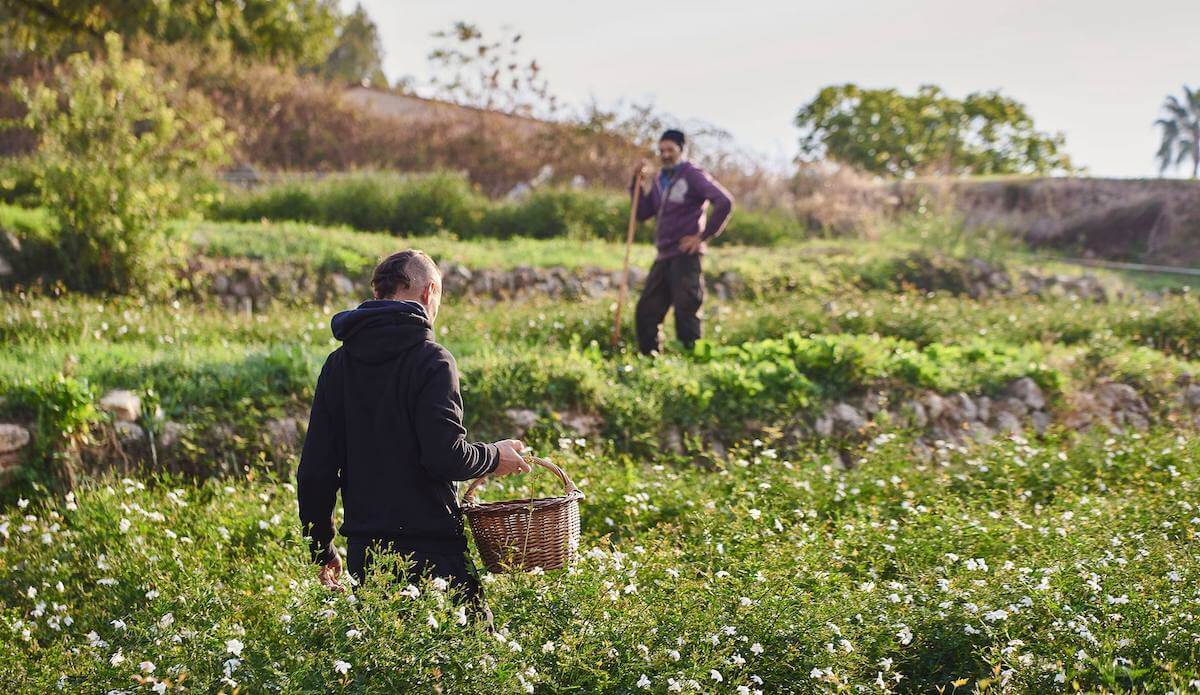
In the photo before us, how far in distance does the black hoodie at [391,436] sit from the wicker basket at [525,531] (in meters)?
0.16

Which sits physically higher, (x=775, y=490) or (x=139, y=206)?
(x=139, y=206)

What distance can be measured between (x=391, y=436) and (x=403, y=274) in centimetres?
53

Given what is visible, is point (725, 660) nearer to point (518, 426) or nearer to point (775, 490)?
point (775, 490)

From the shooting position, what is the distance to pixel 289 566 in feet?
16.8

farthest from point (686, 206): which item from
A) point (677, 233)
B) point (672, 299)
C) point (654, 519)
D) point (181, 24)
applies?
point (181, 24)

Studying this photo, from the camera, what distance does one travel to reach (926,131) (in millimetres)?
30609

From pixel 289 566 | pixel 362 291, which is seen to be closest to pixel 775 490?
pixel 289 566

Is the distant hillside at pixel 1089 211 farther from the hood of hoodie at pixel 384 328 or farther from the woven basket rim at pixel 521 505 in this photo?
the hood of hoodie at pixel 384 328

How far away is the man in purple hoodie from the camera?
9.22m

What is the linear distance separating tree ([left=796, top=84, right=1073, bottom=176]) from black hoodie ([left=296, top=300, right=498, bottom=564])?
27.9 m

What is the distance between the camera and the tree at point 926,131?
30.1 meters

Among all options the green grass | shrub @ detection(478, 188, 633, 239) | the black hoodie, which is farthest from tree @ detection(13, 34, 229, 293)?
the black hoodie

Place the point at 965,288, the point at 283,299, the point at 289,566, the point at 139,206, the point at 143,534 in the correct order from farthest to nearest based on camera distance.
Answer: the point at 965,288 → the point at 283,299 → the point at 139,206 → the point at 143,534 → the point at 289,566

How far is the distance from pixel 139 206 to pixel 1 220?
5.50 ft
